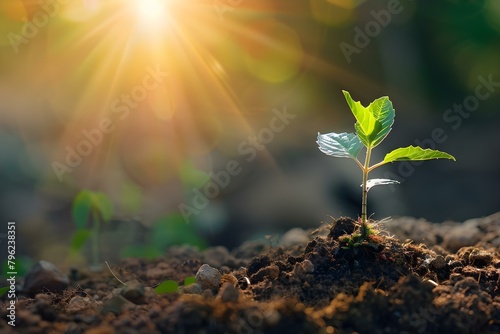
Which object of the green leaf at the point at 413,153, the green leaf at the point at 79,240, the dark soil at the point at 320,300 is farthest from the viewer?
the green leaf at the point at 79,240

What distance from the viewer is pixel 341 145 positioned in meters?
2.23

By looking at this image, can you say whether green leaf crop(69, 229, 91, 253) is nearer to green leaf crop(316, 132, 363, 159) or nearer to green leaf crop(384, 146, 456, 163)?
green leaf crop(316, 132, 363, 159)

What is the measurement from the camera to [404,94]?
20.8ft

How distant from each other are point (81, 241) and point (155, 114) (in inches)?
72.3

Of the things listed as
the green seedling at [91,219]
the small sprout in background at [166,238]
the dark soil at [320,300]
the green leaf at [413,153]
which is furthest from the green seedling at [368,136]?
the green seedling at [91,219]

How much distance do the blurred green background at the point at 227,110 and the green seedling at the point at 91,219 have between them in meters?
A: 0.15

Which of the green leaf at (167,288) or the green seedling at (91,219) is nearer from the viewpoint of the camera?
the green leaf at (167,288)

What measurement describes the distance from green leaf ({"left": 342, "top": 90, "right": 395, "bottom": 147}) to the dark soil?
41 centimetres

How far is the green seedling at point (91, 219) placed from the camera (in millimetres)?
3928

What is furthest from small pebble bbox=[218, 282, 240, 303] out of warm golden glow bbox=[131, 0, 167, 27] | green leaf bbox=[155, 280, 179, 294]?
warm golden glow bbox=[131, 0, 167, 27]

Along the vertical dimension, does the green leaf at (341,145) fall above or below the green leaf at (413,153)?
above

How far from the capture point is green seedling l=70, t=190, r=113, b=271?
3.93 m

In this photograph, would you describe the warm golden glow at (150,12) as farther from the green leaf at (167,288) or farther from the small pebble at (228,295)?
the small pebble at (228,295)

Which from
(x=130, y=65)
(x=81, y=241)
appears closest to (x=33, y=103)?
(x=130, y=65)
